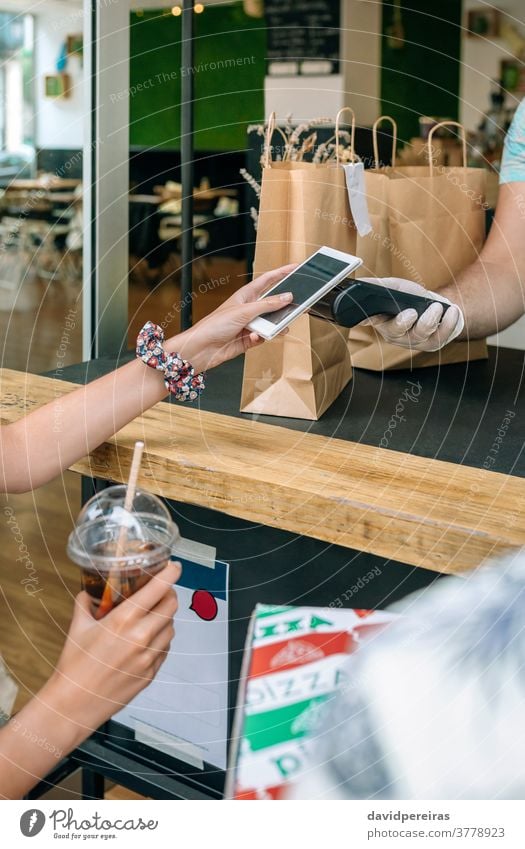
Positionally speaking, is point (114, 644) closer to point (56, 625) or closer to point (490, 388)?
point (490, 388)

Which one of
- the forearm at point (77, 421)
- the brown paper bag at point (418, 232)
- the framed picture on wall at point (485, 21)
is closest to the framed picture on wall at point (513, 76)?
the framed picture on wall at point (485, 21)

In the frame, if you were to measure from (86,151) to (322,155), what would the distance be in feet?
1.40

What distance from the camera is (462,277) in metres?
1.36

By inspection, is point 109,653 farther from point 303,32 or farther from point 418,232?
point 303,32

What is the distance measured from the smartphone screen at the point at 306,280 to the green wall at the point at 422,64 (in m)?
5.92

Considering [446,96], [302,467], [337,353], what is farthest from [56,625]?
[446,96]

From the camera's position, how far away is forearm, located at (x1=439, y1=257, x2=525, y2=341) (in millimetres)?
1341

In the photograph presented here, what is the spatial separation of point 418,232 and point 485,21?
20.2ft

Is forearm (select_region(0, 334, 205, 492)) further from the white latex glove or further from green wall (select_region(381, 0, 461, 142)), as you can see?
green wall (select_region(381, 0, 461, 142))

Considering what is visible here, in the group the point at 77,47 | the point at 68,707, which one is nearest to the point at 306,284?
the point at 68,707

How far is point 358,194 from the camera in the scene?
3.91ft

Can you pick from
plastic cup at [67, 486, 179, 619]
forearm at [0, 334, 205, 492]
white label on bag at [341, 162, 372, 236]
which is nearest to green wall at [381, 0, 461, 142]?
white label on bag at [341, 162, 372, 236]

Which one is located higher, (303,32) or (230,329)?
(303,32)

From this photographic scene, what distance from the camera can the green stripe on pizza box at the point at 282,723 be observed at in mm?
976
